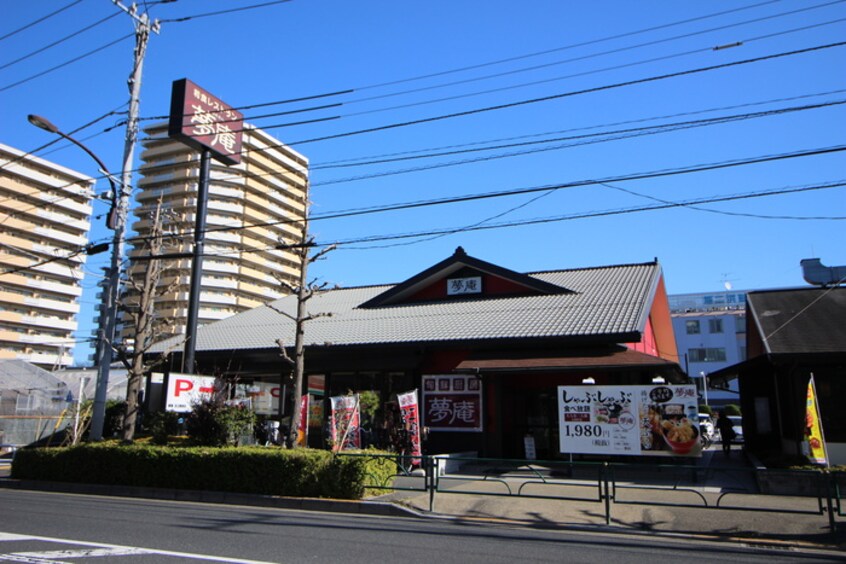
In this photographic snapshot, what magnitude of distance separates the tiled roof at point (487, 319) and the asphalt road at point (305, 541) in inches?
289

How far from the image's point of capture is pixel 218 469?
13953mm

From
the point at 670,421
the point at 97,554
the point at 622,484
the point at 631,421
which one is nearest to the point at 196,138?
the point at 631,421

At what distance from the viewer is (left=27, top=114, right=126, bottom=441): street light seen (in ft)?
53.2

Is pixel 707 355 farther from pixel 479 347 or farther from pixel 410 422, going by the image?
pixel 410 422

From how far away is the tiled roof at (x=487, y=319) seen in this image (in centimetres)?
1914

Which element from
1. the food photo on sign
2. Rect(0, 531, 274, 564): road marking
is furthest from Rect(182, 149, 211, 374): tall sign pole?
the food photo on sign

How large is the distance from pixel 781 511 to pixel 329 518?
23.7 ft

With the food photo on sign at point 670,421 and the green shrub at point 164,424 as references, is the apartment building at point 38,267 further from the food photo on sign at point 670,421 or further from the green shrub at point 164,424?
the food photo on sign at point 670,421

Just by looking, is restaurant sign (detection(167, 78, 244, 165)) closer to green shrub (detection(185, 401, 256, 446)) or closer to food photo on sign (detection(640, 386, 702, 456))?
green shrub (detection(185, 401, 256, 446))

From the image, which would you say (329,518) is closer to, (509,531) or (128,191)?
(509,531)

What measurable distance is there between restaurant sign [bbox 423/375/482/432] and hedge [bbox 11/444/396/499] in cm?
578

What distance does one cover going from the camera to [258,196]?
8419 cm

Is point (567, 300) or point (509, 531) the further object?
point (567, 300)

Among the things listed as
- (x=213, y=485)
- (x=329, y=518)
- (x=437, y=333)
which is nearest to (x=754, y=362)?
(x=437, y=333)
